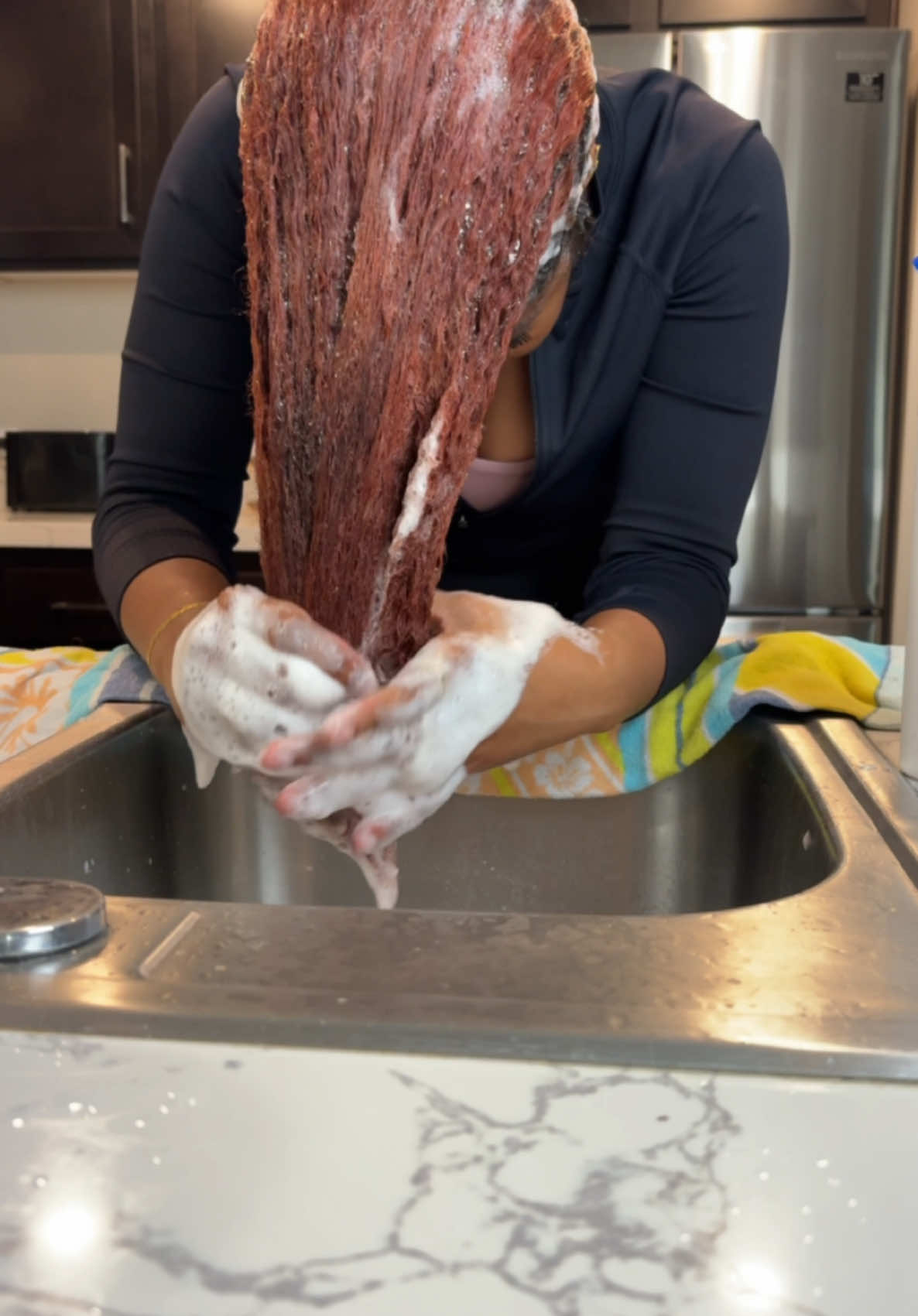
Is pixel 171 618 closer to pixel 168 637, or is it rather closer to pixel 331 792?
pixel 168 637

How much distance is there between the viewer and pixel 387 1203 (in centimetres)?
28

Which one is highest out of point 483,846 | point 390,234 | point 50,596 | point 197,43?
point 197,43

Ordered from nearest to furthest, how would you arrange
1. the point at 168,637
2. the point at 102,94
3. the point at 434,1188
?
1. the point at 434,1188
2. the point at 168,637
3. the point at 102,94

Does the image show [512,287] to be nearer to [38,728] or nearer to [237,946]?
[237,946]

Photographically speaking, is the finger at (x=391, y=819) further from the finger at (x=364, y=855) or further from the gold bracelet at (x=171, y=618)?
the gold bracelet at (x=171, y=618)

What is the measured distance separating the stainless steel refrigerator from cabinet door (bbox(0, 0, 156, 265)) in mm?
890

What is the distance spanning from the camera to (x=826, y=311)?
2104 mm

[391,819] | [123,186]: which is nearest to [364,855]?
[391,819]

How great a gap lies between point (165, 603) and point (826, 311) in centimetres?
178

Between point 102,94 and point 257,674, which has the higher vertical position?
point 102,94

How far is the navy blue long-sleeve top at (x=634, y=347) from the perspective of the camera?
69cm

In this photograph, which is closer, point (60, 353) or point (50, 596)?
point (50, 596)

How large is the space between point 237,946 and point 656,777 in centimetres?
41

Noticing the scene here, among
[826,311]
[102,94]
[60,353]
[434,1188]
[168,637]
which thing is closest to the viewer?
[434,1188]
